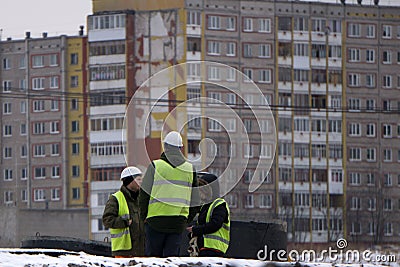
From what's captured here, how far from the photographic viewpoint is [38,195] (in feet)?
389

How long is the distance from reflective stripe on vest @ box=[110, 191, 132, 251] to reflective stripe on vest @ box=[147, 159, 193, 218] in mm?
460

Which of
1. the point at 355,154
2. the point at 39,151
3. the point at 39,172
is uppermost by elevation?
the point at 39,151

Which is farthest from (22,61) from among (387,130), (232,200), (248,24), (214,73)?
(387,130)

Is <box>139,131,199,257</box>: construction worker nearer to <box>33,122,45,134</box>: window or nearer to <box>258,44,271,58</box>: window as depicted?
<box>258,44,271,58</box>: window

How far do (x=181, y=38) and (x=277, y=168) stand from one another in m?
12.8

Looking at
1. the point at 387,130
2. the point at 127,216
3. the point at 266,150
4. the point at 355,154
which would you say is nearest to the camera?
the point at 127,216

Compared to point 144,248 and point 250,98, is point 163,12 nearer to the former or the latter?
point 250,98

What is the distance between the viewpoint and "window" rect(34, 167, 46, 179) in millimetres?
118688

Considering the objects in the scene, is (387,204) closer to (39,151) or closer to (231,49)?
(231,49)

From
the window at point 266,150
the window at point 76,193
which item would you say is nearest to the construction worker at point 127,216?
the window at point 266,150

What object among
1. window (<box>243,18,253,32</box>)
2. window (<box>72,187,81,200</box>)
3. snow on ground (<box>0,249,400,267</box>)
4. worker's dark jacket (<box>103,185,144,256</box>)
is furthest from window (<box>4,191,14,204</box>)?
snow on ground (<box>0,249,400,267</box>)

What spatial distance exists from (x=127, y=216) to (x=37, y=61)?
106 meters

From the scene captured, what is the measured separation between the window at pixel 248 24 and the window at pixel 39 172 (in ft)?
73.6

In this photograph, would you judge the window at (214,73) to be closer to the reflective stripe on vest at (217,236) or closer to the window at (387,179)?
the window at (387,179)
